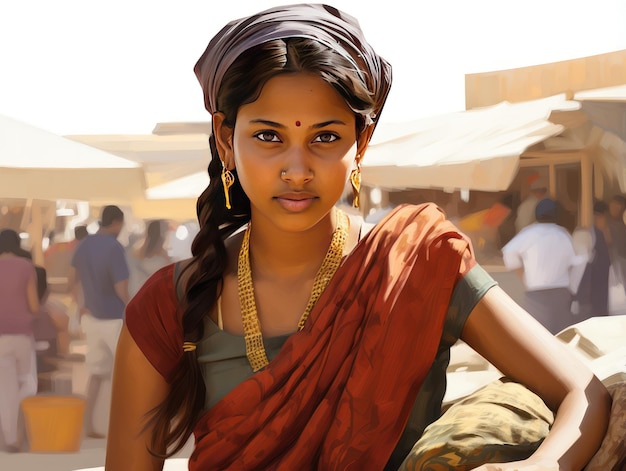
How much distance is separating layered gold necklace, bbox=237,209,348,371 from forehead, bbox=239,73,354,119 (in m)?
0.33

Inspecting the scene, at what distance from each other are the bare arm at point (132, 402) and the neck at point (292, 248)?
1.05ft

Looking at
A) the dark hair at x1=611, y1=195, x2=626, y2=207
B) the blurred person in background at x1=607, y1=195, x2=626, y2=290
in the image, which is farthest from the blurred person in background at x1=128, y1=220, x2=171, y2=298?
the dark hair at x1=611, y1=195, x2=626, y2=207

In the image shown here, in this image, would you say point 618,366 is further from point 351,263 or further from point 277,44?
point 277,44

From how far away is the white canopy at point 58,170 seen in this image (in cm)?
718

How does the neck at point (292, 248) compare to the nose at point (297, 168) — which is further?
the neck at point (292, 248)

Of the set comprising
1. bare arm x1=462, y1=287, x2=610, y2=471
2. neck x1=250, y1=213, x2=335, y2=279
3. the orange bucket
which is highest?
neck x1=250, y1=213, x2=335, y2=279

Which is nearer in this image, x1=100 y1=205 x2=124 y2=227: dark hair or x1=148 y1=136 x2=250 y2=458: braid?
x1=148 y1=136 x2=250 y2=458: braid

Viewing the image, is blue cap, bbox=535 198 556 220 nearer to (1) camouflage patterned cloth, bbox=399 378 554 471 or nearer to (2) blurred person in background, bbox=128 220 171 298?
(2) blurred person in background, bbox=128 220 171 298

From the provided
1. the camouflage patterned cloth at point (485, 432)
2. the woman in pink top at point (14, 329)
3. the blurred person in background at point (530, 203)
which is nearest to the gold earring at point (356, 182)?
the camouflage patterned cloth at point (485, 432)

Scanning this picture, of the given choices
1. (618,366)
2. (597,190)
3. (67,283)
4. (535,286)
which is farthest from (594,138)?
(618,366)

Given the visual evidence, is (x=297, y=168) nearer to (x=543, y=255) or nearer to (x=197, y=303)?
(x=197, y=303)

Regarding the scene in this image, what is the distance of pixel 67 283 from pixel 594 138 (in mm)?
5763

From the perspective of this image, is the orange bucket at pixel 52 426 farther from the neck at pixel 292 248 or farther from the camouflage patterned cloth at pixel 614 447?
the camouflage patterned cloth at pixel 614 447

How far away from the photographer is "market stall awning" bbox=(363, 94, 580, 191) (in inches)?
339
